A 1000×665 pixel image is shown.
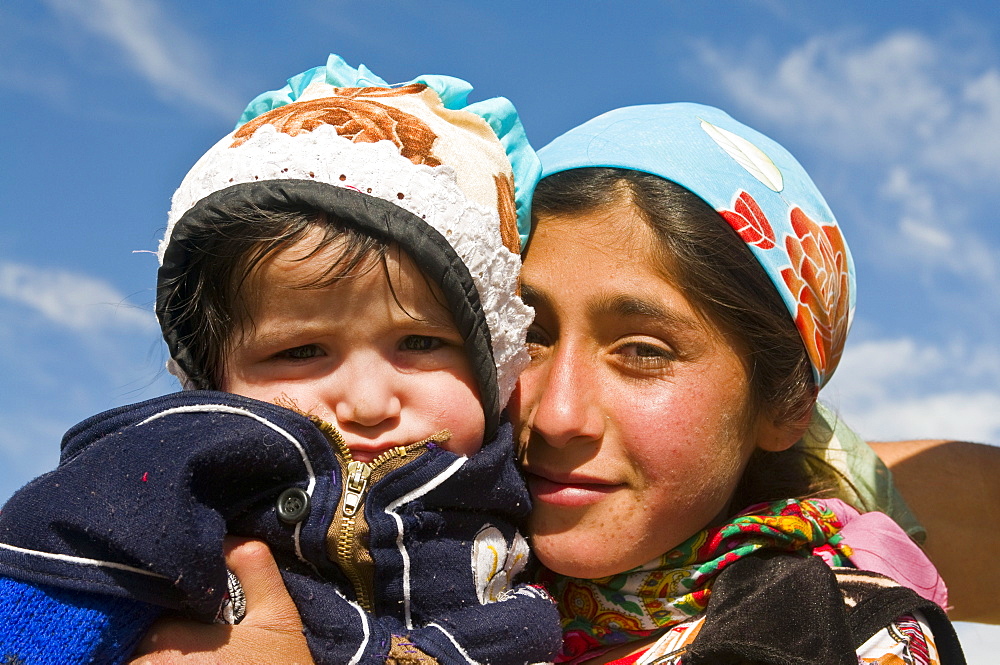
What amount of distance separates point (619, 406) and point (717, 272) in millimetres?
429

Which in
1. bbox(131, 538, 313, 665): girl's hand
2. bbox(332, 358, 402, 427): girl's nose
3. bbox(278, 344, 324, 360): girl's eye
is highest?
bbox(278, 344, 324, 360): girl's eye

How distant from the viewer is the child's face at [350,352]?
184cm

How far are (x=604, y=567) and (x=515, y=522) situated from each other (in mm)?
266

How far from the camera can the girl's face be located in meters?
2.26

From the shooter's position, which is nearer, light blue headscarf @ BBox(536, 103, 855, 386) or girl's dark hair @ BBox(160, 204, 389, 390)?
girl's dark hair @ BBox(160, 204, 389, 390)

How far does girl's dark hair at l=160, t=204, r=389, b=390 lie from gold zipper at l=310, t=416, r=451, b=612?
0.32 meters

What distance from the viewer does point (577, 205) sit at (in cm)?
244

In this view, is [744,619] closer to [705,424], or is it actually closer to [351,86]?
[705,424]

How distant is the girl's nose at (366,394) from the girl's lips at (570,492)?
0.58m

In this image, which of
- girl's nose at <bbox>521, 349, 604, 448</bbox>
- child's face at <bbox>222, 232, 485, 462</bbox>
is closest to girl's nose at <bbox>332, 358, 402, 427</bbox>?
child's face at <bbox>222, 232, 485, 462</bbox>

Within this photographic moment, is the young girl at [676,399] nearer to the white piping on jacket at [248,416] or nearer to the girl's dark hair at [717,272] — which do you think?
the girl's dark hair at [717,272]

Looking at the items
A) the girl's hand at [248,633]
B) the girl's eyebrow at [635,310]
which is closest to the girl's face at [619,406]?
the girl's eyebrow at [635,310]

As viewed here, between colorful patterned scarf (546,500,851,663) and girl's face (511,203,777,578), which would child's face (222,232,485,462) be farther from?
colorful patterned scarf (546,500,851,663)

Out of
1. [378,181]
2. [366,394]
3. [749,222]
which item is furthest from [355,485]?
[749,222]
